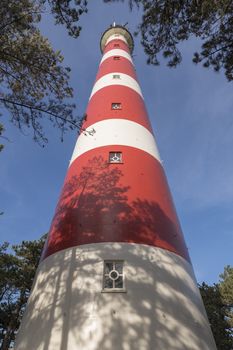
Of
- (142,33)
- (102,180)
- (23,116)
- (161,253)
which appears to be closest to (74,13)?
(142,33)

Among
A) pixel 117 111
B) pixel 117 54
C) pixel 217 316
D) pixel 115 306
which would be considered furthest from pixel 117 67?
pixel 217 316

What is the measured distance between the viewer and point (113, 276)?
763cm

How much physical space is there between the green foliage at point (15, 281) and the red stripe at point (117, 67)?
376 inches

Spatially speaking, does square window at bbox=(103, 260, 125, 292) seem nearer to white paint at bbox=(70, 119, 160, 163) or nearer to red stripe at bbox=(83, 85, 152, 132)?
white paint at bbox=(70, 119, 160, 163)

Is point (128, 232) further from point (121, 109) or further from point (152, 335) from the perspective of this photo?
point (121, 109)

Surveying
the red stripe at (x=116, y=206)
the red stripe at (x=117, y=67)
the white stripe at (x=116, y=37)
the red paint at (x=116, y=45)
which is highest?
the white stripe at (x=116, y=37)

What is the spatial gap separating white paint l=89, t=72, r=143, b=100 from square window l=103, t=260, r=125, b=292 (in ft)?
30.0

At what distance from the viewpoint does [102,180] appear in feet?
32.4

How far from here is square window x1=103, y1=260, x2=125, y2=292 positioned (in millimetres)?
7360

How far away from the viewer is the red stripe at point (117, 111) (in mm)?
12445

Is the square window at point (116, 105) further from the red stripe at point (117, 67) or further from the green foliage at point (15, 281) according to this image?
the green foliage at point (15, 281)

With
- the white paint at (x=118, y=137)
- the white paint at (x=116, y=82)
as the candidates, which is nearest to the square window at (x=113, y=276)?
the white paint at (x=118, y=137)

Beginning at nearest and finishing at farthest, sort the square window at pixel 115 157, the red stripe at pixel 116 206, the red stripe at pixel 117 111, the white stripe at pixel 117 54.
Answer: the red stripe at pixel 116 206 < the square window at pixel 115 157 < the red stripe at pixel 117 111 < the white stripe at pixel 117 54

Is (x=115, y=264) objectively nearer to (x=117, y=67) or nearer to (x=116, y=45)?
(x=117, y=67)
